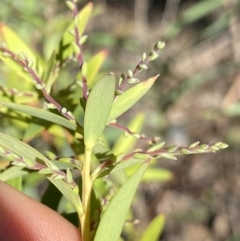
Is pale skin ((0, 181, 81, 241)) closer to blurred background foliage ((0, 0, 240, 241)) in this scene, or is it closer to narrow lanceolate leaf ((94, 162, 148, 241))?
narrow lanceolate leaf ((94, 162, 148, 241))

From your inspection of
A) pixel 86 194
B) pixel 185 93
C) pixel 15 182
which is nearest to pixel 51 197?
pixel 15 182

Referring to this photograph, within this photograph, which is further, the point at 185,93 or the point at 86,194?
the point at 185,93

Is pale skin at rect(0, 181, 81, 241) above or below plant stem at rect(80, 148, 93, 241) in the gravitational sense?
below

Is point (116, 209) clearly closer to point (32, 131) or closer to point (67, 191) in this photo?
point (67, 191)

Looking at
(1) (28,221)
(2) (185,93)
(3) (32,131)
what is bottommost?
(1) (28,221)

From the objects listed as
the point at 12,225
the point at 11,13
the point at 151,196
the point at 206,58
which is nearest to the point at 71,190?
the point at 12,225

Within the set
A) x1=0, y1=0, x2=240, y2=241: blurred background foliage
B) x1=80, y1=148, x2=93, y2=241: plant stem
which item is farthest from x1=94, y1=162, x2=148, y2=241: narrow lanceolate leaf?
x1=0, y1=0, x2=240, y2=241: blurred background foliage

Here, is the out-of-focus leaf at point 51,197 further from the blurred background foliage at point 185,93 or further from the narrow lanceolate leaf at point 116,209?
the blurred background foliage at point 185,93
